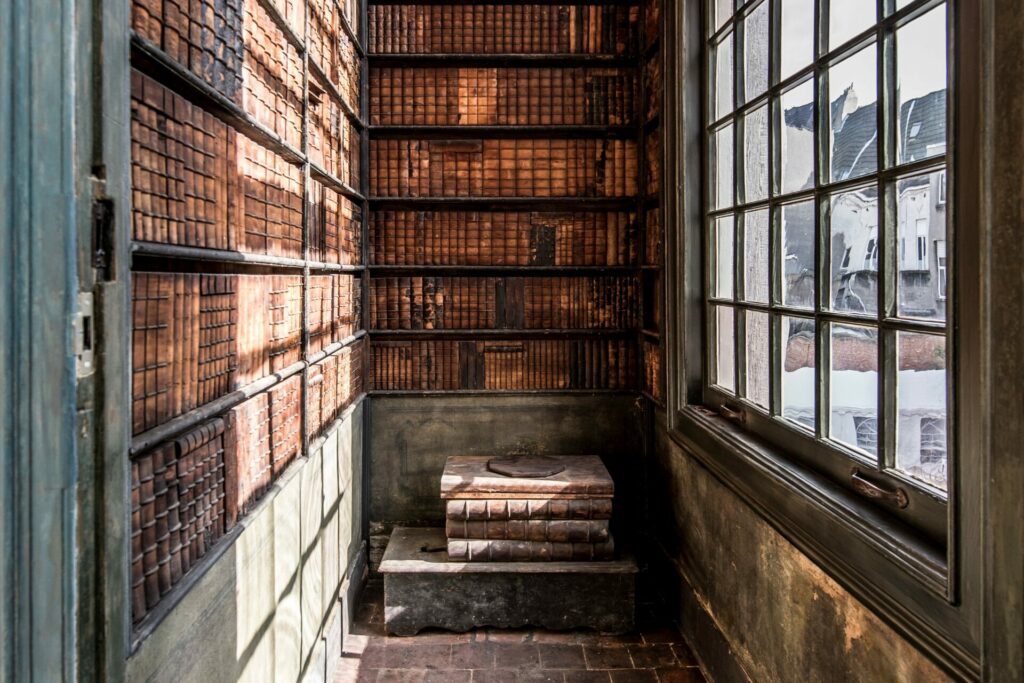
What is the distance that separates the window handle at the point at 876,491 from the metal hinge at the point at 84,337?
1664 millimetres

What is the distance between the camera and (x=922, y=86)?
1556mm

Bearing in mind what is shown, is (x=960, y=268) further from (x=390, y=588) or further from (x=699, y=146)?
(x=390, y=588)

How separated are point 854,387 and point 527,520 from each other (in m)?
1.83

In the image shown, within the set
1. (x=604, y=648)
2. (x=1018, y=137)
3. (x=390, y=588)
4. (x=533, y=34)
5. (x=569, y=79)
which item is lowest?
(x=604, y=648)

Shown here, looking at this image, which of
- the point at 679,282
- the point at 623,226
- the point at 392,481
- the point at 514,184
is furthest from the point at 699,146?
the point at 392,481

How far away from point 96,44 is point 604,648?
299 centimetres

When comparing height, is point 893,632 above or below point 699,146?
below

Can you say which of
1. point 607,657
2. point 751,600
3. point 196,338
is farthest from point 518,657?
point 196,338

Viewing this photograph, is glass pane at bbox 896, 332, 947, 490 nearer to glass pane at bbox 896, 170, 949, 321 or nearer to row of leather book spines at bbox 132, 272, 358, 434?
glass pane at bbox 896, 170, 949, 321

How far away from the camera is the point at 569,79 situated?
3.88 metres

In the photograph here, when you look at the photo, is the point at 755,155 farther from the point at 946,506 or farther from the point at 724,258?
the point at 946,506

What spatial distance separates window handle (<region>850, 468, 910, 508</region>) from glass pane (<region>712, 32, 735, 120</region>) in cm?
167

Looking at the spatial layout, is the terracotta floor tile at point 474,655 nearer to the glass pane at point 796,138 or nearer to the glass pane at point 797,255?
the glass pane at point 797,255

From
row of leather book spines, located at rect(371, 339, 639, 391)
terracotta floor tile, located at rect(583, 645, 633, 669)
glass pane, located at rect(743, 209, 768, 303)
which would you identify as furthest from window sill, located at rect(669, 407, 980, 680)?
row of leather book spines, located at rect(371, 339, 639, 391)
